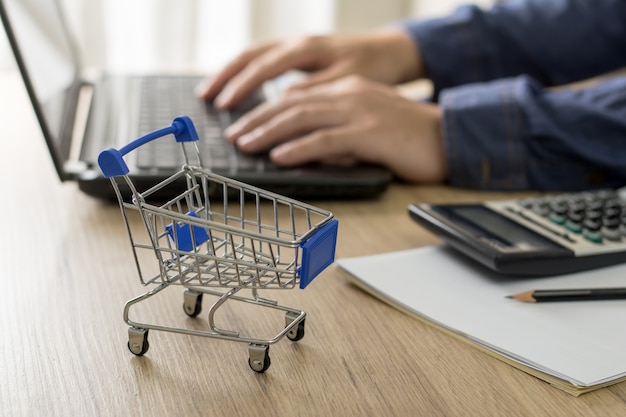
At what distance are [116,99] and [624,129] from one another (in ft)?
2.09

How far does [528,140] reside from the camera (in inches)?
32.3

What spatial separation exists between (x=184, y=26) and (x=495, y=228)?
1.48 metres

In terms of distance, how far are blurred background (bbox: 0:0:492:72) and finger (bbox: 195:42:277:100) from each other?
79 cm

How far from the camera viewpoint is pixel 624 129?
799mm

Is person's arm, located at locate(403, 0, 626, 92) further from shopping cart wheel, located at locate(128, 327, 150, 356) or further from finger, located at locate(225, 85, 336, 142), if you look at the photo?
shopping cart wheel, located at locate(128, 327, 150, 356)

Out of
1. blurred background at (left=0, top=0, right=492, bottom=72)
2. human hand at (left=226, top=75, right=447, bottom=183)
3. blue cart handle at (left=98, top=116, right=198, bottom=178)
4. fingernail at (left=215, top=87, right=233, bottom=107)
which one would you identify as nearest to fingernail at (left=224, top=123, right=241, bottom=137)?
human hand at (left=226, top=75, right=447, bottom=183)

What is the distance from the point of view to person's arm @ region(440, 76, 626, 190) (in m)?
0.81

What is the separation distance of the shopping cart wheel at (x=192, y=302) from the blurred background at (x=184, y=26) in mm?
1333

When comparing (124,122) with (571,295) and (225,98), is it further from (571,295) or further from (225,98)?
(571,295)

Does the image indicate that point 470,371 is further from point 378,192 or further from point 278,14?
point 278,14

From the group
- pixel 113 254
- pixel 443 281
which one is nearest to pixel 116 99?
pixel 113 254

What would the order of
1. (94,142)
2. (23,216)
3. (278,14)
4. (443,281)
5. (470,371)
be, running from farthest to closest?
(278,14) < (94,142) < (23,216) < (443,281) < (470,371)

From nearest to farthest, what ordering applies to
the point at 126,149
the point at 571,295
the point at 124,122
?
the point at 126,149 < the point at 571,295 < the point at 124,122

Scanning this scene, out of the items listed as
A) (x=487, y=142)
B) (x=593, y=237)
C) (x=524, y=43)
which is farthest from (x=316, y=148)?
(x=524, y=43)
